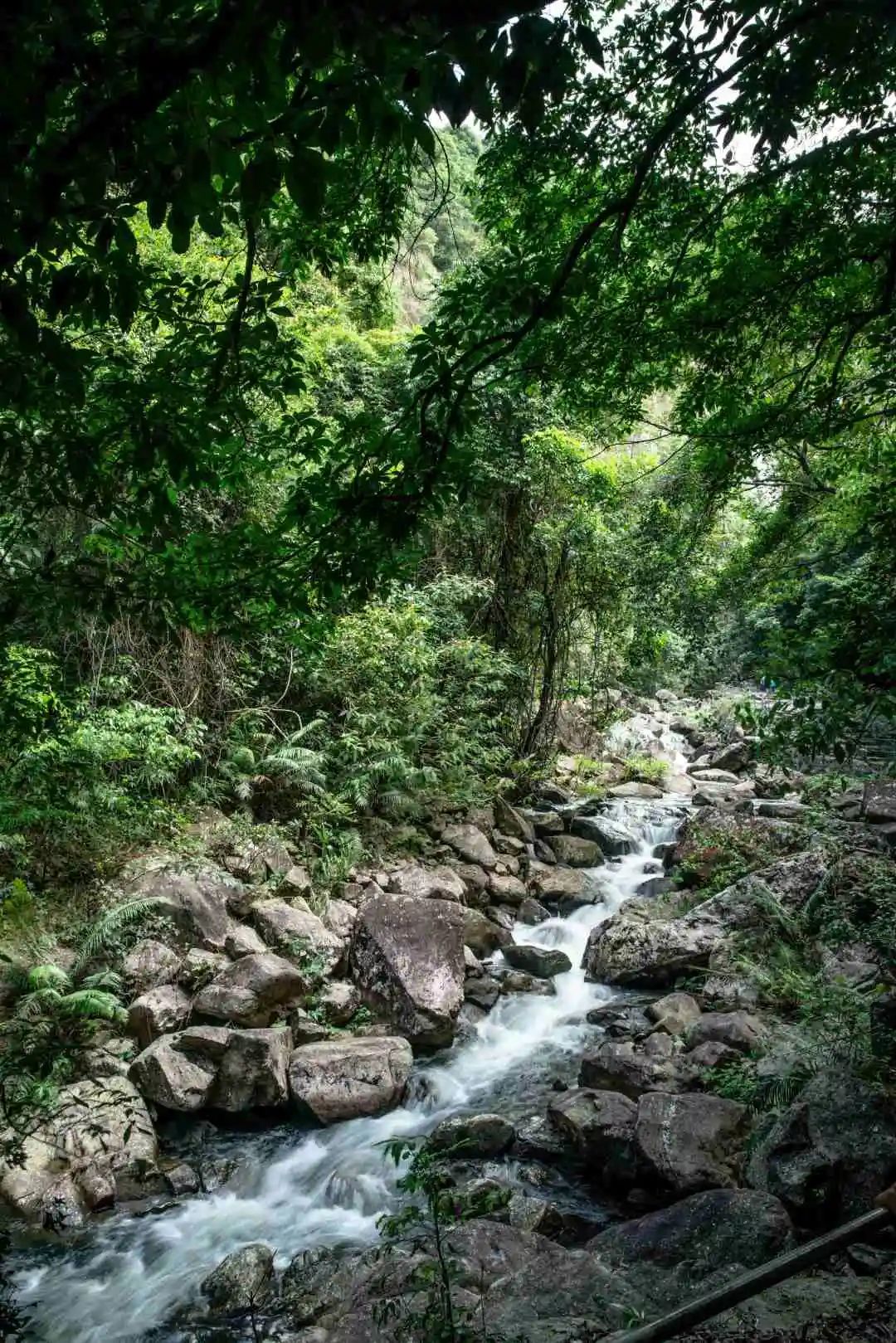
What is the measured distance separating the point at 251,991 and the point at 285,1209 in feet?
5.53

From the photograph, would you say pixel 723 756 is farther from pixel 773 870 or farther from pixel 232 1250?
pixel 232 1250

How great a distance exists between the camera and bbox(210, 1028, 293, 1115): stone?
6.12 m

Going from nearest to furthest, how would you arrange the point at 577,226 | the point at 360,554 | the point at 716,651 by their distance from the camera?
the point at 360,554, the point at 577,226, the point at 716,651

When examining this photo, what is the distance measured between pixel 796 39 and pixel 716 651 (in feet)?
73.4

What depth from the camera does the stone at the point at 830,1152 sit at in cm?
444

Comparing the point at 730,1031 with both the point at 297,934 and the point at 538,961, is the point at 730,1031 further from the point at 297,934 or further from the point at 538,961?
the point at 297,934

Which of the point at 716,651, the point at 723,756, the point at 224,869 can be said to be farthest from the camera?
the point at 716,651

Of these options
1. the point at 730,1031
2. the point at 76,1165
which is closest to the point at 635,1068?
the point at 730,1031

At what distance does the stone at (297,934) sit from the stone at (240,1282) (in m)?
2.80

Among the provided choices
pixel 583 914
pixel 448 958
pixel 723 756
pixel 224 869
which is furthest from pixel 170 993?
pixel 723 756

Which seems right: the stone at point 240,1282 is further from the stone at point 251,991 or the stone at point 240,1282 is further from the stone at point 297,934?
A: the stone at point 297,934

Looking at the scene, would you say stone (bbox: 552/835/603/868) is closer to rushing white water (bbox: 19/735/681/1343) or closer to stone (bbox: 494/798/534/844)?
stone (bbox: 494/798/534/844)

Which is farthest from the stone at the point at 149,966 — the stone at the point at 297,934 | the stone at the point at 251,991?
the stone at the point at 297,934

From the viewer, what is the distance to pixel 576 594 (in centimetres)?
1386
